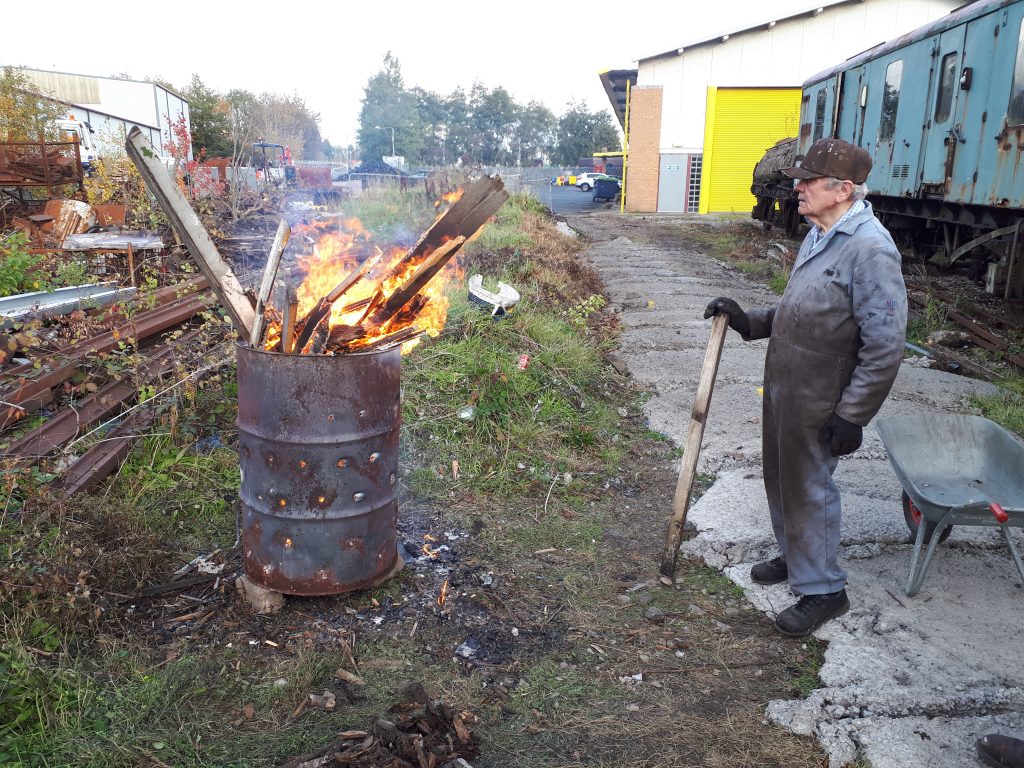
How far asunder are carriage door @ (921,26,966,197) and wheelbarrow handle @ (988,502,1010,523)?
317 inches

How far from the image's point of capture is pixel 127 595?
3.50 metres

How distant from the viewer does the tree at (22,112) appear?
20109mm

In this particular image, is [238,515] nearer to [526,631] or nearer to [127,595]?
[127,595]

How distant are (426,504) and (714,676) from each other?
2206mm

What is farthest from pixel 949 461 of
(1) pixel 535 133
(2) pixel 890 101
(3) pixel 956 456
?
(1) pixel 535 133

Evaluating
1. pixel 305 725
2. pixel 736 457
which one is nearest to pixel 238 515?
pixel 305 725

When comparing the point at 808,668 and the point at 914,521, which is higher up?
the point at 914,521

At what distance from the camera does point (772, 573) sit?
3830 mm

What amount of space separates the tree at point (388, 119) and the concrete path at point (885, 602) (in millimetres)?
61642

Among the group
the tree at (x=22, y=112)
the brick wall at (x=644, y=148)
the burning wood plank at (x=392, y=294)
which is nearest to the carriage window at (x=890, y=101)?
the burning wood plank at (x=392, y=294)

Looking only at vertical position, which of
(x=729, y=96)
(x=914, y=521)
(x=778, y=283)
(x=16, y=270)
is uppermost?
(x=729, y=96)

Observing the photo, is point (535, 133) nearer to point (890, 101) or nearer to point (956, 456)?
point (890, 101)

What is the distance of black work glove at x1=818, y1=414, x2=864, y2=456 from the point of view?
10.2 feet

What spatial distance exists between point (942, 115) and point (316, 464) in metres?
10.4
